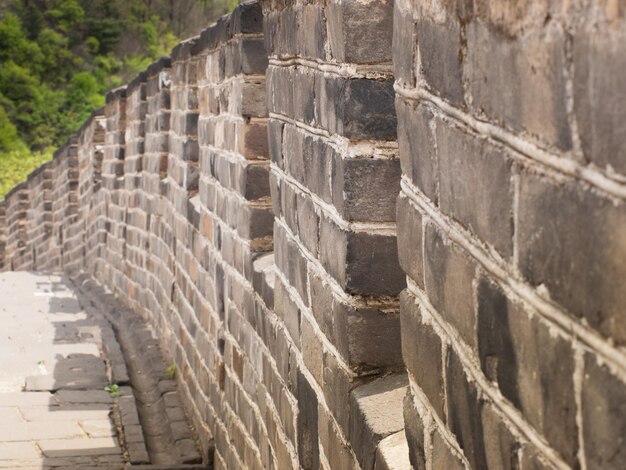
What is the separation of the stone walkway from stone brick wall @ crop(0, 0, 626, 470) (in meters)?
0.54

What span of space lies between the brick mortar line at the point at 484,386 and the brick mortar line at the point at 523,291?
10cm

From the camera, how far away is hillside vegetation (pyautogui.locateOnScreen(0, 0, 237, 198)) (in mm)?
36031

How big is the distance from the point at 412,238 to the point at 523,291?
585 millimetres

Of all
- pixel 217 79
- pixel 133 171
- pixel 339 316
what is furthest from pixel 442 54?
pixel 133 171

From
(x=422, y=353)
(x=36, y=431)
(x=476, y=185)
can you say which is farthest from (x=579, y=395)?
(x=36, y=431)

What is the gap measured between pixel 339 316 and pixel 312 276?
0.31m

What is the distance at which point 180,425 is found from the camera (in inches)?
210

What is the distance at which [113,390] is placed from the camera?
599 cm

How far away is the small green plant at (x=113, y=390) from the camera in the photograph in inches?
233

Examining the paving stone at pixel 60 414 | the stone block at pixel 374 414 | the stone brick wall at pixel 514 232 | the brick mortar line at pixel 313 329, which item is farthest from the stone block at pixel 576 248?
the paving stone at pixel 60 414

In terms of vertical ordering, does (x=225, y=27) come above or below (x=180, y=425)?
above

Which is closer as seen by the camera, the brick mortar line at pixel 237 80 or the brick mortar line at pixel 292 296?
the brick mortar line at pixel 292 296

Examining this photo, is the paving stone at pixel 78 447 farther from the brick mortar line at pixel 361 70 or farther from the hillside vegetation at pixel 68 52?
the hillside vegetation at pixel 68 52

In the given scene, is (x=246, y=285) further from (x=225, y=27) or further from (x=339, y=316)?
(x=339, y=316)
